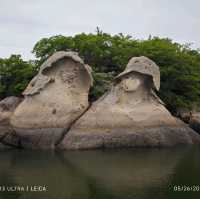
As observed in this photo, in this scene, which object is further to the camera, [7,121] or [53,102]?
[7,121]

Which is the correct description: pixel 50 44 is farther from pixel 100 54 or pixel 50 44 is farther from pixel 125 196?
pixel 125 196

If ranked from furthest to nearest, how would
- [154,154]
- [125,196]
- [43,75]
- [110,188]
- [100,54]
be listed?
[100,54] → [43,75] → [154,154] → [110,188] → [125,196]

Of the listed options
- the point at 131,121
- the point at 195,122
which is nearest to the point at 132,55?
the point at 195,122

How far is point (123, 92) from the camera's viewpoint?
26.7 m

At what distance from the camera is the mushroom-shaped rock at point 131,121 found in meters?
24.7

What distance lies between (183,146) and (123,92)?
4683mm

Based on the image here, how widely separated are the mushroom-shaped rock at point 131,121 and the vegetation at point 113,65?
3.74 meters

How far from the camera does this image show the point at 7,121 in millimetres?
26062

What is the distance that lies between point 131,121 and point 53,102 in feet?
15.0

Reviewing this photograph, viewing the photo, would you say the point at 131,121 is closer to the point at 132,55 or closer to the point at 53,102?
the point at 53,102

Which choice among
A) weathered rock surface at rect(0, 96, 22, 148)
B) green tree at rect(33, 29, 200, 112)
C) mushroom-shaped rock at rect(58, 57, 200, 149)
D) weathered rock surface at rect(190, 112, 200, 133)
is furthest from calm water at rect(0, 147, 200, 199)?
green tree at rect(33, 29, 200, 112)

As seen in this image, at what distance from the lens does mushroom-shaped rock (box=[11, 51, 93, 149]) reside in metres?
24.8

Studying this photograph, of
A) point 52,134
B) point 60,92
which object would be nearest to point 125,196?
point 52,134

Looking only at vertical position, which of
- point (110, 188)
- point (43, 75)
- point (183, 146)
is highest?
point (43, 75)
